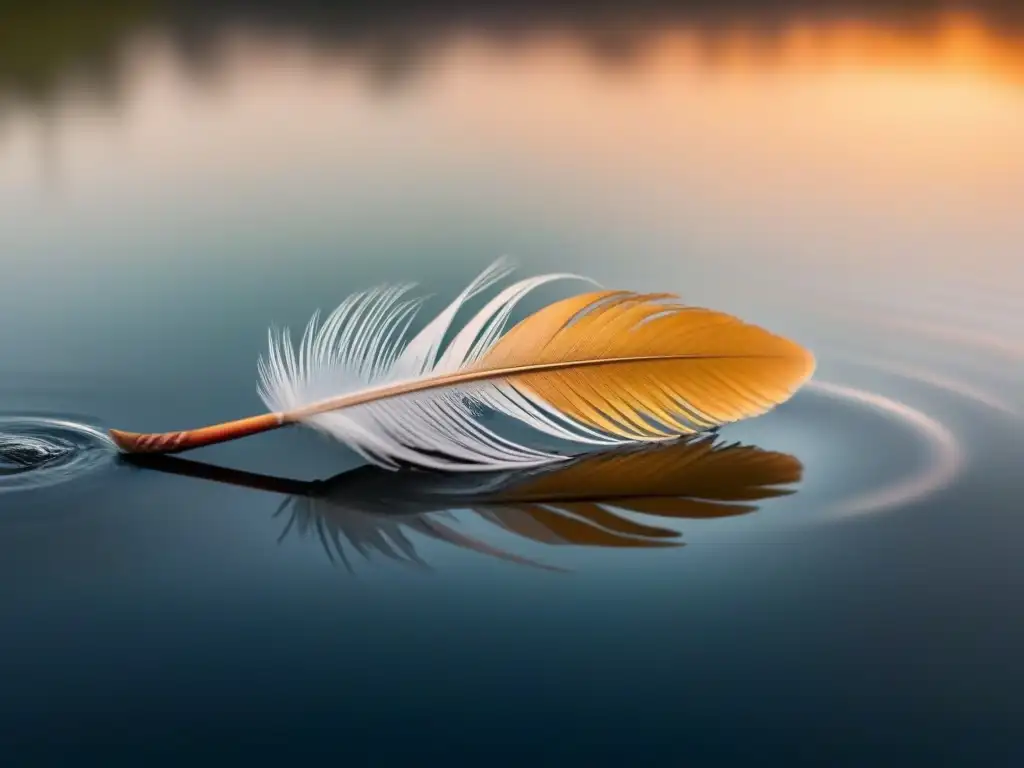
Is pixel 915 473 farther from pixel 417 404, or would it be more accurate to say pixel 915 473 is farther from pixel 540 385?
pixel 417 404

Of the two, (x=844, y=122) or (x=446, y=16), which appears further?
(x=446, y=16)

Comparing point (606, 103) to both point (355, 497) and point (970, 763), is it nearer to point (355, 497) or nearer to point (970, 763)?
point (355, 497)

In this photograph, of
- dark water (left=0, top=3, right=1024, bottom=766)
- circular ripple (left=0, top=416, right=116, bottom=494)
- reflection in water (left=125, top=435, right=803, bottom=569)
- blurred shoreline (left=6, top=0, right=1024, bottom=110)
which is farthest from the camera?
blurred shoreline (left=6, top=0, right=1024, bottom=110)

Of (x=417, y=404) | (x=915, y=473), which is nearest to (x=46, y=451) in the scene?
(x=417, y=404)

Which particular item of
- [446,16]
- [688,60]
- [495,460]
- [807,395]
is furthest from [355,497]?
[446,16]

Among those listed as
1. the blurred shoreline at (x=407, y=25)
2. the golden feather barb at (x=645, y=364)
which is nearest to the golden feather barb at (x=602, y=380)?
the golden feather barb at (x=645, y=364)

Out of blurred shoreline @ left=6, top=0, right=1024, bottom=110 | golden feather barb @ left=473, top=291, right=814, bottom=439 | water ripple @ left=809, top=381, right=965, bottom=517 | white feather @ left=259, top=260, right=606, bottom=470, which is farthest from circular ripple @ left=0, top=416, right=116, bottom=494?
blurred shoreline @ left=6, top=0, right=1024, bottom=110

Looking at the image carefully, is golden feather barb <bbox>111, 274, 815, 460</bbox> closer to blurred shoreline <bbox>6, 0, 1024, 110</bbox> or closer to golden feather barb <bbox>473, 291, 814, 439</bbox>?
golden feather barb <bbox>473, 291, 814, 439</bbox>

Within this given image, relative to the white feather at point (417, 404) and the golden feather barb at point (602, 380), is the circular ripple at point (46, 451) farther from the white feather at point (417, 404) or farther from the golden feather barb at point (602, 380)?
the white feather at point (417, 404)
